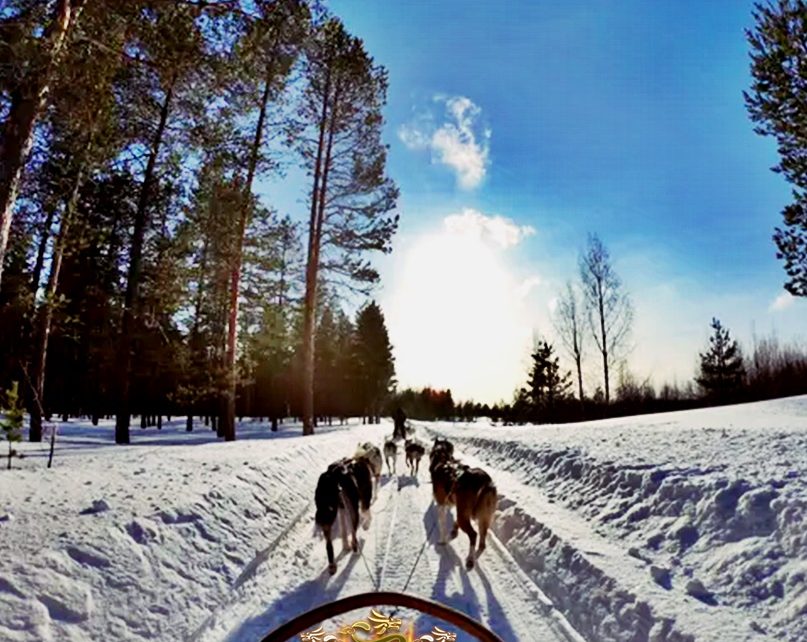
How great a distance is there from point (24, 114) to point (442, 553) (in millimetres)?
7659

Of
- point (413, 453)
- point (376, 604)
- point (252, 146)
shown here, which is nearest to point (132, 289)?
point (252, 146)

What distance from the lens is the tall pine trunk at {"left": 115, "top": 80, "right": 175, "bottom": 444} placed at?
15.7m

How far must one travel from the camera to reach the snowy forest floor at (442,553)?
422 centimetres

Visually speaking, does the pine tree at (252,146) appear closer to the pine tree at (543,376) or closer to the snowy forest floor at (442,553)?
the snowy forest floor at (442,553)

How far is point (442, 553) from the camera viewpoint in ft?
22.3

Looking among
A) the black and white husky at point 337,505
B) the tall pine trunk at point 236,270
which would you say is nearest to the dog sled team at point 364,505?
the black and white husky at point 337,505

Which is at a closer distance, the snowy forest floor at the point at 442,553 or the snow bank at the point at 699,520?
the snowy forest floor at the point at 442,553

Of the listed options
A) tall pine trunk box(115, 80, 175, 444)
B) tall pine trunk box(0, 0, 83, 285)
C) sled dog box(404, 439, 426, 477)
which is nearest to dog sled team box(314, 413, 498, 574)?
tall pine trunk box(0, 0, 83, 285)

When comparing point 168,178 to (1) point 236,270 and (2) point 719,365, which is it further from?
(2) point 719,365

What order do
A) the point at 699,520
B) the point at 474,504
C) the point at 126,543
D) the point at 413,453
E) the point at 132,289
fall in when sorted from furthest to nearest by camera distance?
the point at 132,289
the point at 413,453
the point at 474,504
the point at 699,520
the point at 126,543

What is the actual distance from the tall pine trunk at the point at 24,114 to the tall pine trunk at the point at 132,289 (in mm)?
10253

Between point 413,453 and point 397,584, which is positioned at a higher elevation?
point 413,453

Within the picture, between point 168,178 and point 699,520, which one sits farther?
point 168,178

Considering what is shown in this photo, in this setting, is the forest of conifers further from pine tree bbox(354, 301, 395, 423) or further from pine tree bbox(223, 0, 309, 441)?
pine tree bbox(354, 301, 395, 423)
